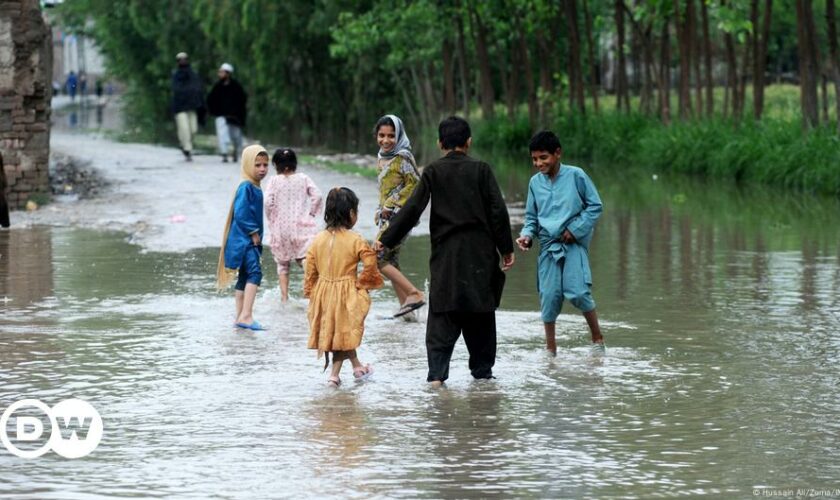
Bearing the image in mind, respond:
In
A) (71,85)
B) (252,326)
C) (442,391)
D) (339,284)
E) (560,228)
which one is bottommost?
(442,391)

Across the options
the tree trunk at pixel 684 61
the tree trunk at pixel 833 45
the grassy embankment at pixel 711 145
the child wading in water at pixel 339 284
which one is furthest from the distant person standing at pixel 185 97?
the child wading in water at pixel 339 284

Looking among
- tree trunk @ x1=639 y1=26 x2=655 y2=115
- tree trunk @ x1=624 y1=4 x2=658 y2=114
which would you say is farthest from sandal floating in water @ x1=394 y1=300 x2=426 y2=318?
tree trunk @ x1=639 y1=26 x2=655 y2=115

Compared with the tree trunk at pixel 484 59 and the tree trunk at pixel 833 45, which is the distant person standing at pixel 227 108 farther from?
the tree trunk at pixel 484 59

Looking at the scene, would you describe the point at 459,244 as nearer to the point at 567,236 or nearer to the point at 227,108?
the point at 567,236

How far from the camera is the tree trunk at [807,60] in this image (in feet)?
89.5

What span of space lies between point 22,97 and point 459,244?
13.1m

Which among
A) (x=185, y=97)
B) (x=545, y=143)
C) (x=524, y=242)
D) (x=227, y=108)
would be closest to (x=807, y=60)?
(x=227, y=108)

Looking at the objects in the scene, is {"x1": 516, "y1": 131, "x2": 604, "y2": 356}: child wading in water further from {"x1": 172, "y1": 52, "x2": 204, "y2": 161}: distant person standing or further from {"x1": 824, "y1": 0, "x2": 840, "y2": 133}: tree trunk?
{"x1": 172, "y1": 52, "x2": 204, "y2": 161}: distant person standing

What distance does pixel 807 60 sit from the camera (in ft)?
90.4

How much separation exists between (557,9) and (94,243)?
25.4m

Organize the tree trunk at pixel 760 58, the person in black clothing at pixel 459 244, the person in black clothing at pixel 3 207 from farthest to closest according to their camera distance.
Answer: the tree trunk at pixel 760 58 < the person in black clothing at pixel 3 207 < the person in black clothing at pixel 459 244

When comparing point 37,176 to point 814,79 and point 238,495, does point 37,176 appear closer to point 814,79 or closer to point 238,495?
point 814,79

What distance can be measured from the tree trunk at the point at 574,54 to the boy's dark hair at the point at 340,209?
2904 centimetres

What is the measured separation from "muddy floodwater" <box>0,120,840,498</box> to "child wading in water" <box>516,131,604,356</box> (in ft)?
1.18
